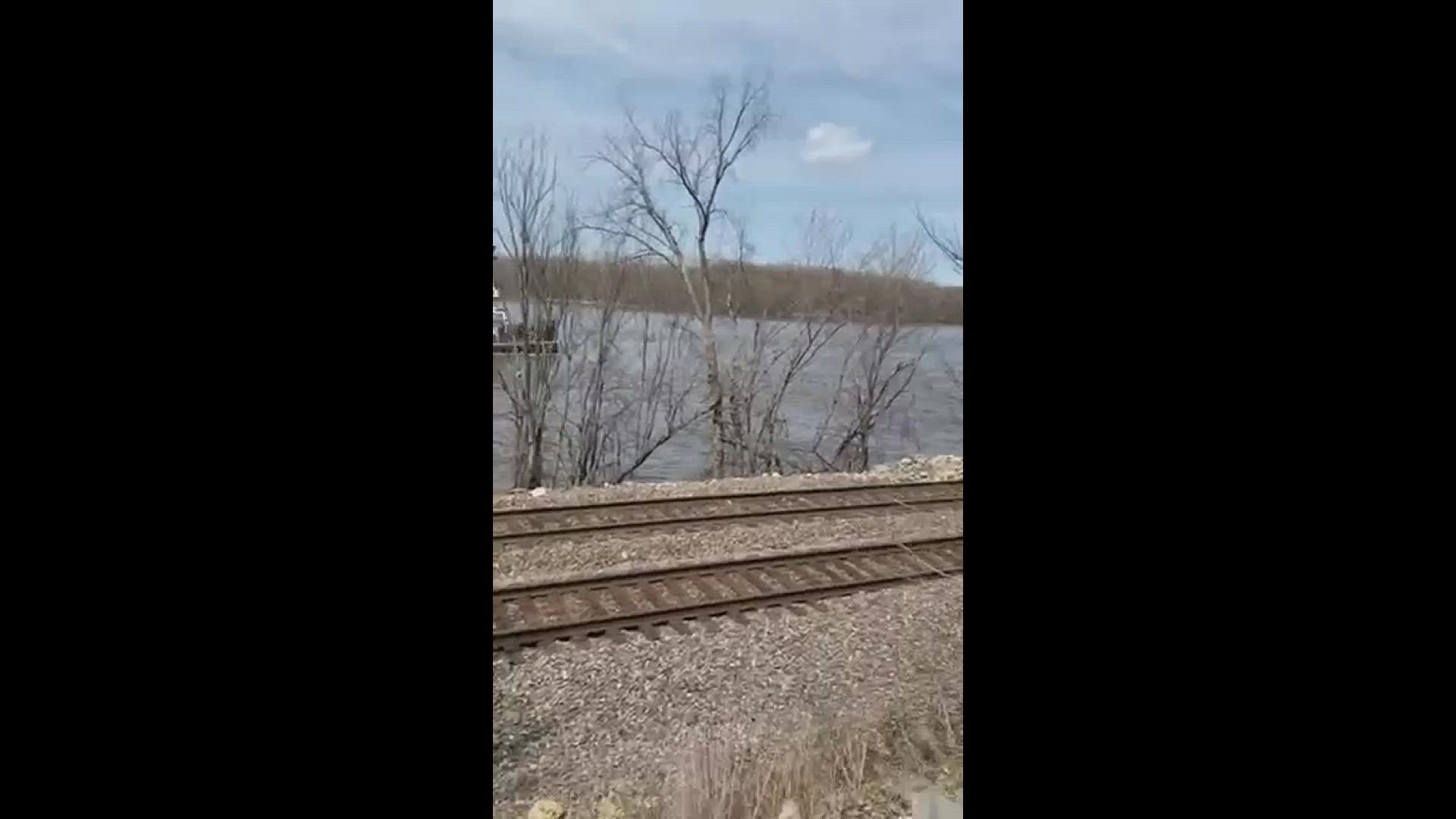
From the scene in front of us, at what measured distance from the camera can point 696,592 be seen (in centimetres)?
389

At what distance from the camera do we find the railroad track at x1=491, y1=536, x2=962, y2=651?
11.3 ft

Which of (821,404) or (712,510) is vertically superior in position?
(821,404)

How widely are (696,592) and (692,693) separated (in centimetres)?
86

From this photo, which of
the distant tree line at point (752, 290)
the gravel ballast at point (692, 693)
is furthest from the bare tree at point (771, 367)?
the gravel ballast at point (692, 693)

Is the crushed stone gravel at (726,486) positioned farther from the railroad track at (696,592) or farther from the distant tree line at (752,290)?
the railroad track at (696,592)

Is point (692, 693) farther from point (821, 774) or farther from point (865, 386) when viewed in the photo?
point (865, 386)

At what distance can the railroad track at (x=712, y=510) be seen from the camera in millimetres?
4832

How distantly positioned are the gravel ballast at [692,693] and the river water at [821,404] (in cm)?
357

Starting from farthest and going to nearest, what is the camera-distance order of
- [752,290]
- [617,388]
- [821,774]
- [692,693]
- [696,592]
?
[752,290]
[617,388]
[696,592]
[692,693]
[821,774]

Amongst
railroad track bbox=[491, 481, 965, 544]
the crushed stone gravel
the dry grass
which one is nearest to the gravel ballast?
the dry grass

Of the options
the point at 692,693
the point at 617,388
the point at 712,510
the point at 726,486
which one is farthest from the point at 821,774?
the point at 617,388

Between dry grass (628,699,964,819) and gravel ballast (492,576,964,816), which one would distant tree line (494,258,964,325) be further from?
dry grass (628,699,964,819)

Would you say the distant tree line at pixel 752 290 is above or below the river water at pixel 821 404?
above
